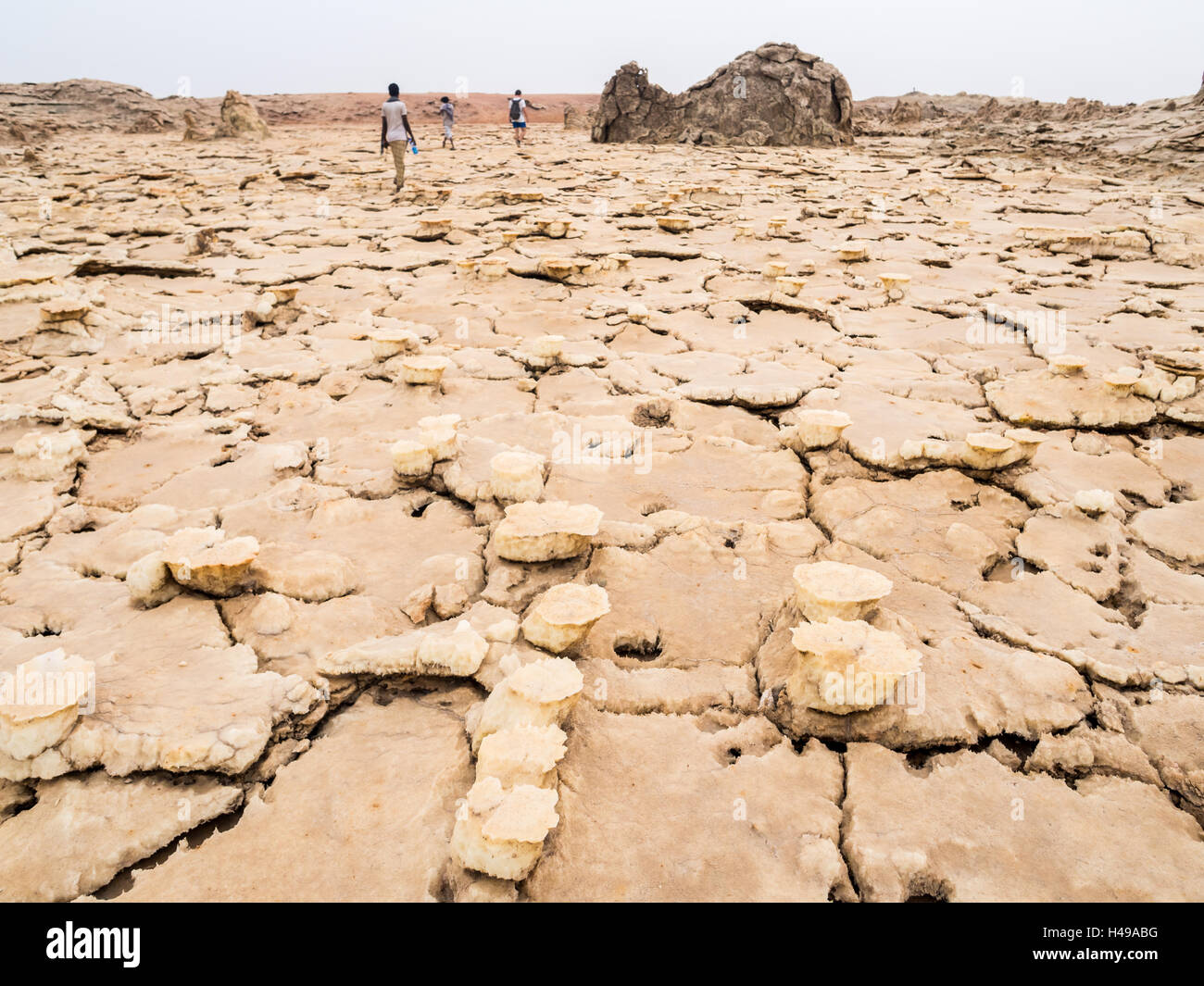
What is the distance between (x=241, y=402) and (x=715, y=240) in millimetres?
4405

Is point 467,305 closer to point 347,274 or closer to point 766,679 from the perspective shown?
point 347,274

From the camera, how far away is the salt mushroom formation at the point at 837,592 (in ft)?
5.33

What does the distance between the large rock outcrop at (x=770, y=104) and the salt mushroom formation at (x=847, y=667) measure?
588 inches

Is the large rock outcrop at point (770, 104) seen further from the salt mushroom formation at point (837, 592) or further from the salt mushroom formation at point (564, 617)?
the salt mushroom formation at point (564, 617)

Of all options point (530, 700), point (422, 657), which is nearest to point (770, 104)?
point (422, 657)

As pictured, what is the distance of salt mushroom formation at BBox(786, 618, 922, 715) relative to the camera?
142cm

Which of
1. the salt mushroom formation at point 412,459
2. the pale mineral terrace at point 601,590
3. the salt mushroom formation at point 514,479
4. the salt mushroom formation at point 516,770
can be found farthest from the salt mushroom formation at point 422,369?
the salt mushroom formation at point 516,770

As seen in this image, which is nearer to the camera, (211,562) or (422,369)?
(211,562)

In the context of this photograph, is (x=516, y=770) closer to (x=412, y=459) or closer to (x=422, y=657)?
(x=422, y=657)

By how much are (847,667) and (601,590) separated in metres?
0.60

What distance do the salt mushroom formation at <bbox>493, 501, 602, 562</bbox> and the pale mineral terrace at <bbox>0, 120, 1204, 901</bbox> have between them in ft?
0.05

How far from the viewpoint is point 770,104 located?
14.1m

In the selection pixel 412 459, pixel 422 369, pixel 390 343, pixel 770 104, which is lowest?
pixel 412 459

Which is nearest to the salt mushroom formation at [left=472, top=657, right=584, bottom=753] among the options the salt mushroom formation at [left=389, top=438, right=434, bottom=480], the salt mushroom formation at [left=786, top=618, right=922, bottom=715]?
the salt mushroom formation at [left=786, top=618, right=922, bottom=715]
